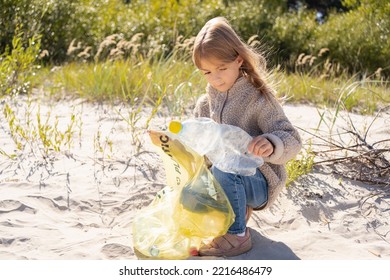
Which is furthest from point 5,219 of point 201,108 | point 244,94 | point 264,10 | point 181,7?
point 264,10

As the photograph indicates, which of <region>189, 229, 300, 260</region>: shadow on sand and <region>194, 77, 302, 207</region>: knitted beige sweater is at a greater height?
<region>194, 77, 302, 207</region>: knitted beige sweater

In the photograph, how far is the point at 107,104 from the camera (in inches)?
209

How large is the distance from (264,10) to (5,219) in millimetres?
7101

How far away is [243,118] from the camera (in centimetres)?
309

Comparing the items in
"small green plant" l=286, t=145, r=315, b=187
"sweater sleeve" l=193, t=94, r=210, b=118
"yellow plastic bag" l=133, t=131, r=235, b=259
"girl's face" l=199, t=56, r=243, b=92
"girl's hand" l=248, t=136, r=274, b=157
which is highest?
"girl's face" l=199, t=56, r=243, b=92


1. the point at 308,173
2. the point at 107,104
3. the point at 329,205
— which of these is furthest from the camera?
the point at 107,104

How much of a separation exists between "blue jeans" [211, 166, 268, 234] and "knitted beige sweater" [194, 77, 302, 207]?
4cm

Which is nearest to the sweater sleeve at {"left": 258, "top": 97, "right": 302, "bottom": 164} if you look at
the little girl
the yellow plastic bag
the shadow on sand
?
the little girl

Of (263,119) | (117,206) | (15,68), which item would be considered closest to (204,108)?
(263,119)

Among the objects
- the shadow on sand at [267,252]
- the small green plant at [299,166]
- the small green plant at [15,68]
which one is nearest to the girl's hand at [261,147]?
the shadow on sand at [267,252]

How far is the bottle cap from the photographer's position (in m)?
2.83

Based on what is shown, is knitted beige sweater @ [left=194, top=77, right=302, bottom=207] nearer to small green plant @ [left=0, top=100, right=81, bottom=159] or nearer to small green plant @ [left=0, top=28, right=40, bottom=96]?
small green plant @ [left=0, top=100, right=81, bottom=159]

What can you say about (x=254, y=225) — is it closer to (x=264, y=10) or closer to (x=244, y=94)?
(x=244, y=94)

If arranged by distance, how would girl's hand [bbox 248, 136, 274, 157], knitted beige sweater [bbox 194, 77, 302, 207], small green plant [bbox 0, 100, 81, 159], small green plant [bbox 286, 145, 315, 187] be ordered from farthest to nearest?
small green plant [bbox 0, 100, 81, 159], small green plant [bbox 286, 145, 315, 187], knitted beige sweater [bbox 194, 77, 302, 207], girl's hand [bbox 248, 136, 274, 157]
